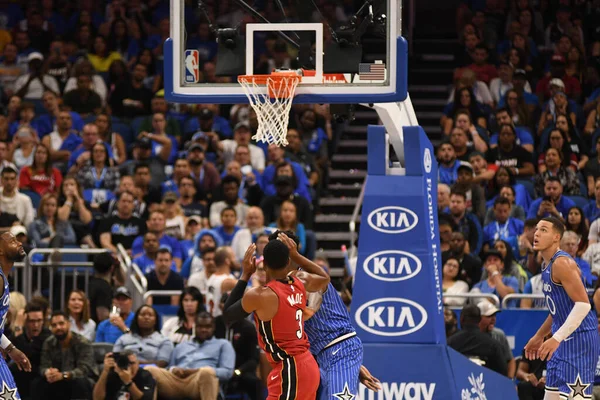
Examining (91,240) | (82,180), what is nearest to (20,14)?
(82,180)

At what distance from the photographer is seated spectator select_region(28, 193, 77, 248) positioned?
53.7 feet

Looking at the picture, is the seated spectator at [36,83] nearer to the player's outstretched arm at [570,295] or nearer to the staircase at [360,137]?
the staircase at [360,137]

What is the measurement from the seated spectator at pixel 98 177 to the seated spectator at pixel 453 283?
5.12 m

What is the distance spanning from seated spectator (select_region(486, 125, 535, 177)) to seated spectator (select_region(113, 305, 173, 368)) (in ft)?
19.8

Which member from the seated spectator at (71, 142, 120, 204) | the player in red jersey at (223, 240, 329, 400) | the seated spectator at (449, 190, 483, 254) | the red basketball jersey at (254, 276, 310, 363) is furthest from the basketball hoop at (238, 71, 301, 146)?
the seated spectator at (71, 142, 120, 204)

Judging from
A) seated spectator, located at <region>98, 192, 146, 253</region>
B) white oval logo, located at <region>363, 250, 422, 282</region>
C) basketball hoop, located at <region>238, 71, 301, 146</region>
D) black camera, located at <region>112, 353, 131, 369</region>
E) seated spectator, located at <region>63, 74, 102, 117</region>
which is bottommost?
black camera, located at <region>112, 353, 131, 369</region>

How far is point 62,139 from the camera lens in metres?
18.9

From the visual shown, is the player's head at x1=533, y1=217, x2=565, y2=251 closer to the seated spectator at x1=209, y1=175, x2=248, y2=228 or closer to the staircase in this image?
the seated spectator at x1=209, y1=175, x2=248, y2=228

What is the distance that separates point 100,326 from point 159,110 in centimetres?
553

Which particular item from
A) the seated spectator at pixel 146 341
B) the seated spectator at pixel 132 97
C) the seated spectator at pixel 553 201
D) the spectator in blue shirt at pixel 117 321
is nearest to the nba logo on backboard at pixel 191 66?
the seated spectator at pixel 146 341

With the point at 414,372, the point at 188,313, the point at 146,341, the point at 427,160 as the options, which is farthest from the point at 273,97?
the point at 146,341

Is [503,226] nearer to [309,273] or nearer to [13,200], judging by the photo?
[13,200]

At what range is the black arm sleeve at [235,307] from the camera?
934 centimetres

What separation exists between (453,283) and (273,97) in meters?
4.82
